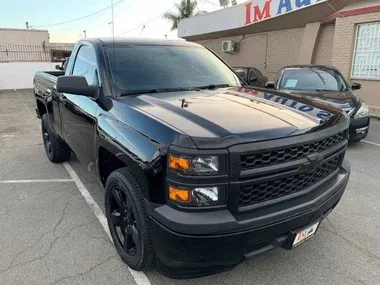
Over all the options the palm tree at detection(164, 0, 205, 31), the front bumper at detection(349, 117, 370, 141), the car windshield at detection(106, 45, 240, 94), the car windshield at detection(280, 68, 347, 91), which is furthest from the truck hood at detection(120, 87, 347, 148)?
the palm tree at detection(164, 0, 205, 31)

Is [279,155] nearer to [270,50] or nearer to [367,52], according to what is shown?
[367,52]

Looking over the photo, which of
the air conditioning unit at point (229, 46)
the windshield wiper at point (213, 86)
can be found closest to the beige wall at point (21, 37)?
the air conditioning unit at point (229, 46)

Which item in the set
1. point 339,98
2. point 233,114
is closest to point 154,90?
point 233,114

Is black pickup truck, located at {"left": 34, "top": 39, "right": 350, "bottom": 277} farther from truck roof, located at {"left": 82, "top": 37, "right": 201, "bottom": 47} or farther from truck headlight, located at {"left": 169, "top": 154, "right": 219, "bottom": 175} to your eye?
truck roof, located at {"left": 82, "top": 37, "right": 201, "bottom": 47}

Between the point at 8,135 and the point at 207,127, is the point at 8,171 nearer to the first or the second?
the point at 8,135

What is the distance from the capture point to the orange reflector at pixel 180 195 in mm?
2002

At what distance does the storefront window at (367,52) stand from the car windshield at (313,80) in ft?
13.7

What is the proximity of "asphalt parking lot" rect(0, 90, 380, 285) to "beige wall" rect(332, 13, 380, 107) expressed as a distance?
6820 millimetres

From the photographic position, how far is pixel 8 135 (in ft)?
26.5

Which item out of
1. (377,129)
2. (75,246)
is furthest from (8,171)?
(377,129)

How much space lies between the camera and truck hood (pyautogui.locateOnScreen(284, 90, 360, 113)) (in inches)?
247

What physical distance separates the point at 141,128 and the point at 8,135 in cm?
702

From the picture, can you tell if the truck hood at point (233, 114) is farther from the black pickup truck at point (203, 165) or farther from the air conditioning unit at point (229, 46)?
the air conditioning unit at point (229, 46)

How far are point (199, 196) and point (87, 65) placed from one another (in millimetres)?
2475
